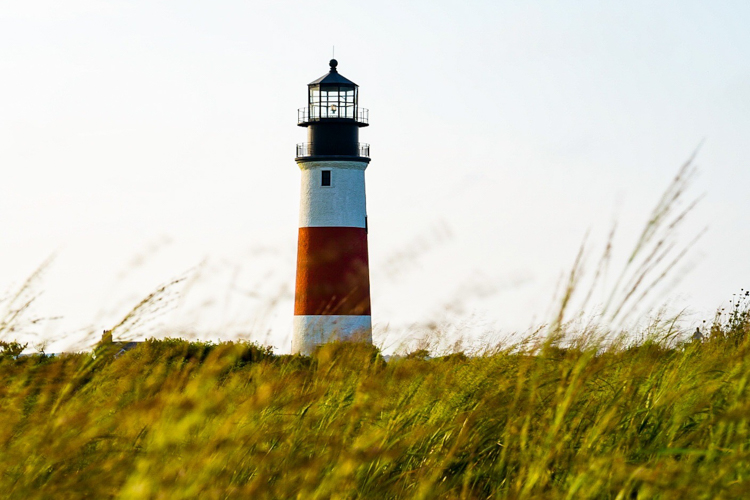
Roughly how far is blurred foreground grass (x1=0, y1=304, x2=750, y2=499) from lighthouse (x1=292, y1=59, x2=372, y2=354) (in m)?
17.7

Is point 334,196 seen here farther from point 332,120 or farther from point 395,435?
point 395,435

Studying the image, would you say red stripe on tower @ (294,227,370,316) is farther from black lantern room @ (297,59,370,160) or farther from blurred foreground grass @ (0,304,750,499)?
blurred foreground grass @ (0,304,750,499)

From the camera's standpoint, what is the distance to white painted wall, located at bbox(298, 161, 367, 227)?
22.1 metres

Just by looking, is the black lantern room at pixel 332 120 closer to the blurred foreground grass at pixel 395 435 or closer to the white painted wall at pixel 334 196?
the white painted wall at pixel 334 196

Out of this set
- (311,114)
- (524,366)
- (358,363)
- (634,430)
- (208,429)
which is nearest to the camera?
(524,366)

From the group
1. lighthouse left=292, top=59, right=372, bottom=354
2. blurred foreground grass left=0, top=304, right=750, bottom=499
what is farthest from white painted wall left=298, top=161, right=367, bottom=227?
blurred foreground grass left=0, top=304, right=750, bottom=499

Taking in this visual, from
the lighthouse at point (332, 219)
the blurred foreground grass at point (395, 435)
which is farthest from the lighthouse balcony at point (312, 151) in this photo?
the blurred foreground grass at point (395, 435)

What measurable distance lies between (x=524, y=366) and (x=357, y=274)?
1870cm

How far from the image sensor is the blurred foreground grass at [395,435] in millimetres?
1818

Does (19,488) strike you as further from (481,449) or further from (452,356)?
(452,356)

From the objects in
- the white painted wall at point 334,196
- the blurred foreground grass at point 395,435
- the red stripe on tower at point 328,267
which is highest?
the white painted wall at point 334,196

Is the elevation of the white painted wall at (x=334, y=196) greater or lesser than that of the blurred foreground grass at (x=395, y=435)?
greater

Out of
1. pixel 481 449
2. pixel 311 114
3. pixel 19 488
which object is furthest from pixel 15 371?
pixel 311 114

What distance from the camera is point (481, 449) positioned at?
2.80 meters
